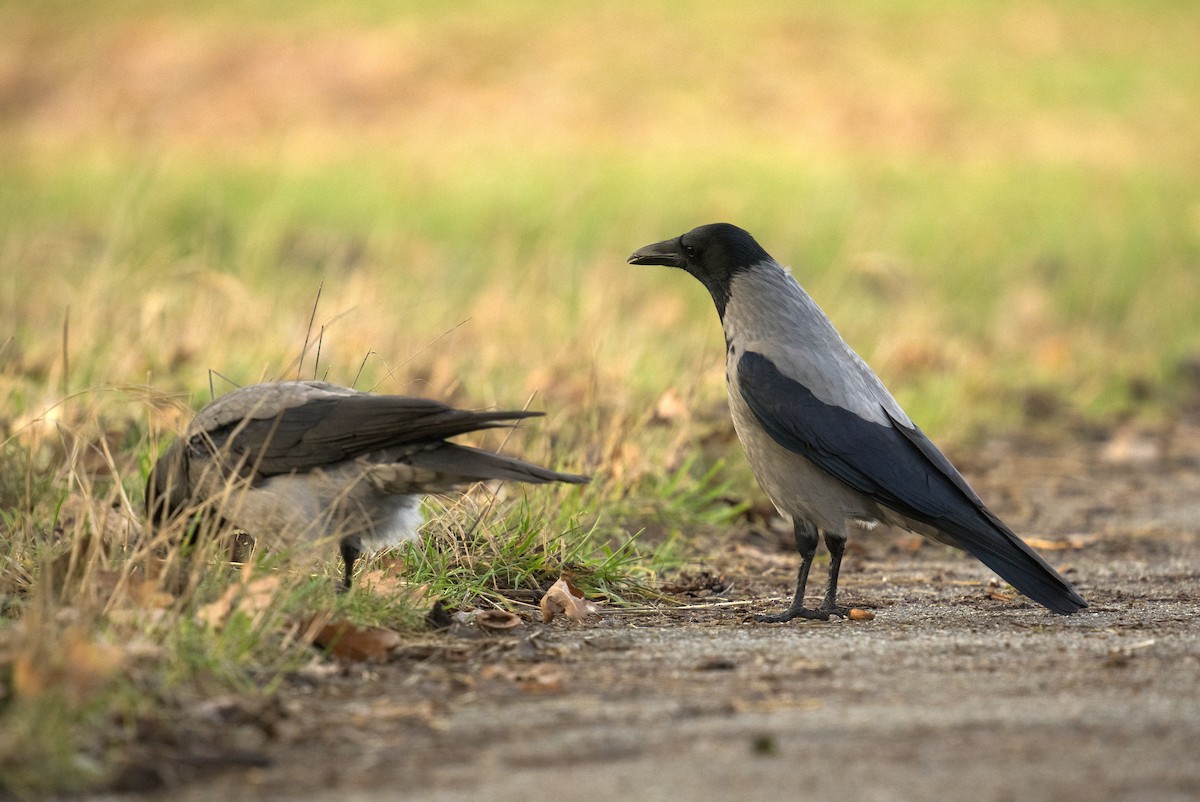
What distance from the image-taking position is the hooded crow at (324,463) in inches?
166

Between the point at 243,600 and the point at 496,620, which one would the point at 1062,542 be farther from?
the point at 243,600

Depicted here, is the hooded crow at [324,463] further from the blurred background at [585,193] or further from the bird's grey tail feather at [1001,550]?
the bird's grey tail feather at [1001,550]

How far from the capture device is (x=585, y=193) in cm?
1473

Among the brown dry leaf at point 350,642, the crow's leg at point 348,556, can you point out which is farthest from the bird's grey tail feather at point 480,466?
the brown dry leaf at point 350,642

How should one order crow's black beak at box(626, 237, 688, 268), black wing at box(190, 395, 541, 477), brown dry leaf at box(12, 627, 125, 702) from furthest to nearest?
crow's black beak at box(626, 237, 688, 268), black wing at box(190, 395, 541, 477), brown dry leaf at box(12, 627, 125, 702)

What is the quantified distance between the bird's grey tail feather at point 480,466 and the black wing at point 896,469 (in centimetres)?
84

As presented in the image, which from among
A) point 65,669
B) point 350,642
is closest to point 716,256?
point 350,642

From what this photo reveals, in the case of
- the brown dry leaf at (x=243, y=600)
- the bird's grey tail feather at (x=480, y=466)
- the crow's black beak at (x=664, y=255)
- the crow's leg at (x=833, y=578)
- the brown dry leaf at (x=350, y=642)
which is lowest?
the brown dry leaf at (x=350, y=642)

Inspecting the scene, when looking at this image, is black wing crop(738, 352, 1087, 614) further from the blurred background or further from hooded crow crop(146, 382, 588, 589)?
the blurred background

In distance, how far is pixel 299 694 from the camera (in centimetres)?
353

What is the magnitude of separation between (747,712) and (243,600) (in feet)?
4.18

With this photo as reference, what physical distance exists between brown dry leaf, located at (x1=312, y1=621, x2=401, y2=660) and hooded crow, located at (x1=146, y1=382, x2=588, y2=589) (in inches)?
16.0

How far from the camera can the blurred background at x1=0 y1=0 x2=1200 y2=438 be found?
7969 millimetres

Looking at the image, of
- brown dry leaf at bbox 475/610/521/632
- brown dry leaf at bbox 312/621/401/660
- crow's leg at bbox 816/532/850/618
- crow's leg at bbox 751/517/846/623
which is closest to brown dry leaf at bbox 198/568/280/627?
brown dry leaf at bbox 312/621/401/660
